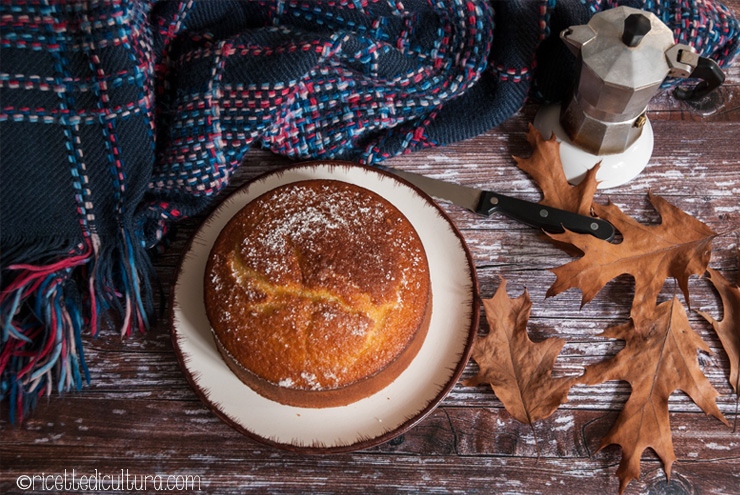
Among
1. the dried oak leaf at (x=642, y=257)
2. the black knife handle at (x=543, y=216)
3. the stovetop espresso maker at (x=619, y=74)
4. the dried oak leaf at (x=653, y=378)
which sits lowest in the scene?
the dried oak leaf at (x=653, y=378)

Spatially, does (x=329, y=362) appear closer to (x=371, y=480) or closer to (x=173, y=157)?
(x=371, y=480)

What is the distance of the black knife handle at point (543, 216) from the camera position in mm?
1142

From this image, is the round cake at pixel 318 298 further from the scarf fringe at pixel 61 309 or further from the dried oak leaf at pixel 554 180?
the dried oak leaf at pixel 554 180

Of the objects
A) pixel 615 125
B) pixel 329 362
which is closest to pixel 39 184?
pixel 329 362

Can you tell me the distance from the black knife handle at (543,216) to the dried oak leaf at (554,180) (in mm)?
42

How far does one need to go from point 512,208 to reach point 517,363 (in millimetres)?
308

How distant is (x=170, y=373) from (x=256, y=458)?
0.76 ft

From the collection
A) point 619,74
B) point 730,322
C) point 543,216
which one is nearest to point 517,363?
point 543,216

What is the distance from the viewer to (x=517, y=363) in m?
1.08

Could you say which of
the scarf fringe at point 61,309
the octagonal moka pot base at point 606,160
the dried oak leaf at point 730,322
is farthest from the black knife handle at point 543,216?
the scarf fringe at point 61,309

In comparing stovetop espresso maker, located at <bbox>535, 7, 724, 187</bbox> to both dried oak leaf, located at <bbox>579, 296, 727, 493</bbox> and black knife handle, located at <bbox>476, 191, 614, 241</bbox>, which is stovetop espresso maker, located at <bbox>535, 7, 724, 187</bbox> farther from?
dried oak leaf, located at <bbox>579, 296, 727, 493</bbox>

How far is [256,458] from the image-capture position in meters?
1.06

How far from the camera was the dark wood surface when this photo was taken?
3.43 feet

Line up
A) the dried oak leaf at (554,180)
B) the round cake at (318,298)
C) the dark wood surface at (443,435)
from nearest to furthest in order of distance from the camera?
the round cake at (318,298), the dark wood surface at (443,435), the dried oak leaf at (554,180)
